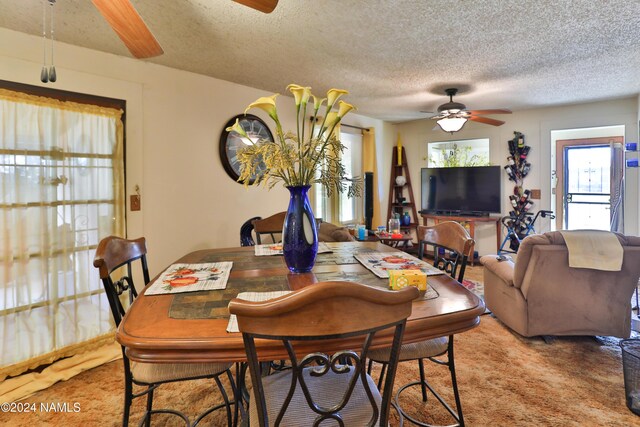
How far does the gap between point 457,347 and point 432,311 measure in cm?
177

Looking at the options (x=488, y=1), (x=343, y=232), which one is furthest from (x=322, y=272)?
(x=488, y=1)

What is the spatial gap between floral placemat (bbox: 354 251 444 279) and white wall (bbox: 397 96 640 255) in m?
4.00

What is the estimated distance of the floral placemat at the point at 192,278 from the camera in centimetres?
138

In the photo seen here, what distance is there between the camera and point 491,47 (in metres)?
2.63

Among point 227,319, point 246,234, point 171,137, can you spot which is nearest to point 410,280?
point 227,319

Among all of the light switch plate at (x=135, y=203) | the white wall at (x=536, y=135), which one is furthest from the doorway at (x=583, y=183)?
the light switch plate at (x=135, y=203)

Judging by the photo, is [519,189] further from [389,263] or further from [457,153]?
[389,263]

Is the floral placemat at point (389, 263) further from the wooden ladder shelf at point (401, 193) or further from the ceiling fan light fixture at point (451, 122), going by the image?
the wooden ladder shelf at point (401, 193)

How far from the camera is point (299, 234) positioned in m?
1.58

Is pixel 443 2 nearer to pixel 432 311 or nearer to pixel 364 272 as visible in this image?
pixel 364 272

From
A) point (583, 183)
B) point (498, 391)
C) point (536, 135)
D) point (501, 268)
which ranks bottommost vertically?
point (498, 391)

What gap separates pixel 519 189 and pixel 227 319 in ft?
17.0

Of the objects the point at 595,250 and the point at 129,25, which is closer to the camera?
the point at 129,25

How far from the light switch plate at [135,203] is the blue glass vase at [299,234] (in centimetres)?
182
